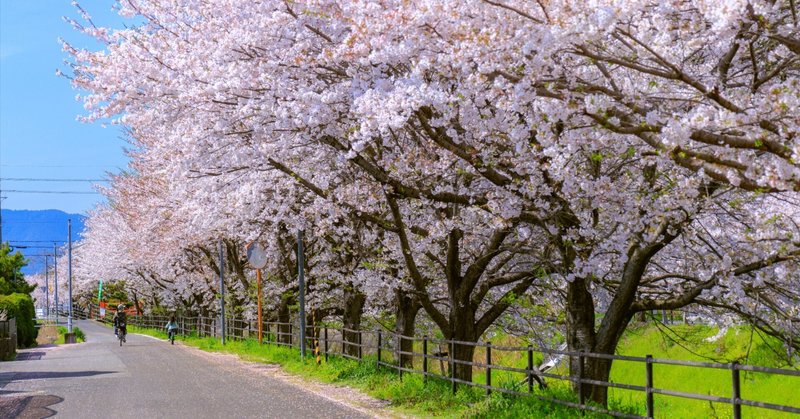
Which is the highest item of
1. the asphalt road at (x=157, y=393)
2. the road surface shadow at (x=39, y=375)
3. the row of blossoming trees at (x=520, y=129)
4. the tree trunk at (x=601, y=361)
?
the row of blossoming trees at (x=520, y=129)

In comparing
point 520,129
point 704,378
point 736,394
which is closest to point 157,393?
point 520,129

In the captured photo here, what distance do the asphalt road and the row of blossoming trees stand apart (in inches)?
142

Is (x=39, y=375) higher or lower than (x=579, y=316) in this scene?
lower

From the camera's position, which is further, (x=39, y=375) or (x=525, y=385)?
(x=39, y=375)

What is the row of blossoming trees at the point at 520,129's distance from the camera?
7.75 metres

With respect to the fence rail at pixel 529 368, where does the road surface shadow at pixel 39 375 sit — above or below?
below

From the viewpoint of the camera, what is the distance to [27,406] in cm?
1504

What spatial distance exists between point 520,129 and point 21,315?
39.4 metres

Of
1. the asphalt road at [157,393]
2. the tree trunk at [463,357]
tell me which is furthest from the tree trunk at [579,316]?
the tree trunk at [463,357]

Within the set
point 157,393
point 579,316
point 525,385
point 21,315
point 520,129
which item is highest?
point 520,129

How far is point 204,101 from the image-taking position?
13820 millimetres

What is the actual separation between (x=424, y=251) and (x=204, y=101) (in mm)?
6440

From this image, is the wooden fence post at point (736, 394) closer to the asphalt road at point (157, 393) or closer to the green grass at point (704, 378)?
the asphalt road at point (157, 393)

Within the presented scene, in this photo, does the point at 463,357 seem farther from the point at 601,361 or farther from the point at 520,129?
the point at 520,129
